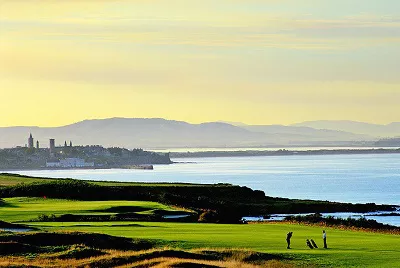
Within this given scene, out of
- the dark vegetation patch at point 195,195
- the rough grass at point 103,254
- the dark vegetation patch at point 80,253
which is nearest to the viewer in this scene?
the rough grass at point 103,254

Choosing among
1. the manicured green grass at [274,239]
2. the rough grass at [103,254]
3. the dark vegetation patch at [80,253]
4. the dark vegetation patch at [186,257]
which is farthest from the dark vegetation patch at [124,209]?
the dark vegetation patch at [186,257]

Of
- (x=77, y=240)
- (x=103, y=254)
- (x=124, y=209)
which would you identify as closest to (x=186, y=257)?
(x=103, y=254)

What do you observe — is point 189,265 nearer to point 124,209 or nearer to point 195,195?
point 124,209

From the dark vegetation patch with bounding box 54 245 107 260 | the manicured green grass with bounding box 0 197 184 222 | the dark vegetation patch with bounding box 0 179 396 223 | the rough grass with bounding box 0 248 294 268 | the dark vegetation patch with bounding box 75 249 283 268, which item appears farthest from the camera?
the dark vegetation patch with bounding box 0 179 396 223

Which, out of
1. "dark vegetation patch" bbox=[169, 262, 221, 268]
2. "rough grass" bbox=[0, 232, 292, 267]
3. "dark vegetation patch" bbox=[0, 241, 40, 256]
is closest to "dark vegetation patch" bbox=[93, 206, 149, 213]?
"rough grass" bbox=[0, 232, 292, 267]

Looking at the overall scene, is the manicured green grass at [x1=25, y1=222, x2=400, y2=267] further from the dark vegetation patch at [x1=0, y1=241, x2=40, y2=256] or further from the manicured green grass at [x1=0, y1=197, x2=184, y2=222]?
the manicured green grass at [x1=0, y1=197, x2=184, y2=222]

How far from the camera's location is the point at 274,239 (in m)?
51.0

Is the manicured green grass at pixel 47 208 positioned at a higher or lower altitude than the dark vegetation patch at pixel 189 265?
higher

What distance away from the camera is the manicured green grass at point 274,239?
42.8 meters

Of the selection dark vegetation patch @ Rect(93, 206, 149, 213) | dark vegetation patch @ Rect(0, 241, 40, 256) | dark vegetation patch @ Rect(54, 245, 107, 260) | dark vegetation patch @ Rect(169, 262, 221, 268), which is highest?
dark vegetation patch @ Rect(93, 206, 149, 213)

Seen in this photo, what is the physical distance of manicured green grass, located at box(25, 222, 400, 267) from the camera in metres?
42.8

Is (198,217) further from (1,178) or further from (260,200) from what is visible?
(1,178)

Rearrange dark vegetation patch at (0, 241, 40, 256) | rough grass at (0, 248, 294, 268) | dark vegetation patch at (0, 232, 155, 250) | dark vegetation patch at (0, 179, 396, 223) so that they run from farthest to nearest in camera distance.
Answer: dark vegetation patch at (0, 179, 396, 223)
dark vegetation patch at (0, 232, 155, 250)
dark vegetation patch at (0, 241, 40, 256)
rough grass at (0, 248, 294, 268)

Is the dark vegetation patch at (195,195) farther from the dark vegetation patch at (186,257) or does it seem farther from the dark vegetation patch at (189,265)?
the dark vegetation patch at (189,265)
